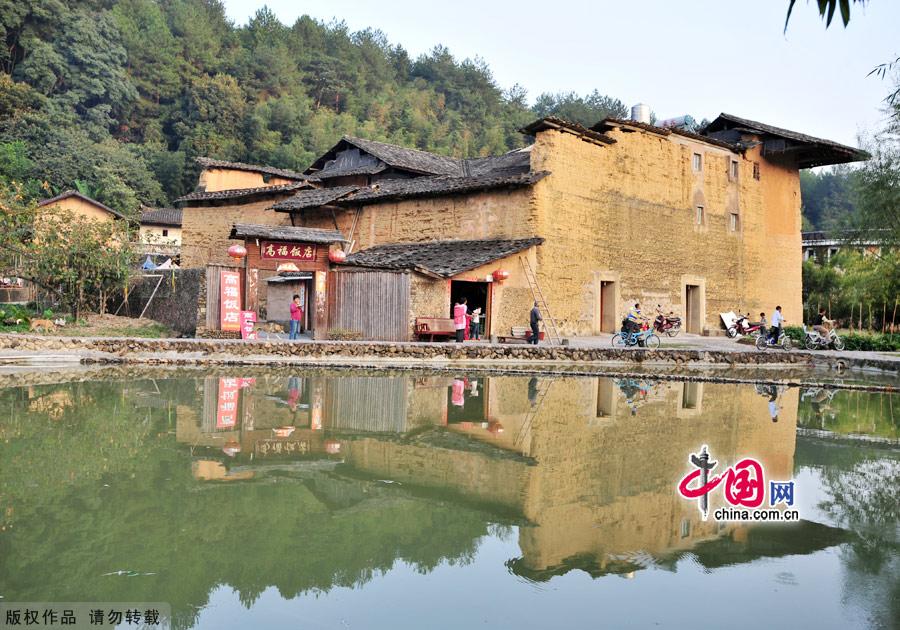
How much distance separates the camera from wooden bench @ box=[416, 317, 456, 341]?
63.4ft

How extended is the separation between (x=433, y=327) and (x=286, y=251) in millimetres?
4309

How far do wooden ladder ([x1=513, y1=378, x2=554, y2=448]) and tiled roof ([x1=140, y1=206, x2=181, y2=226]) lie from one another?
33450 mm

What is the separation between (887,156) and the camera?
83.9ft

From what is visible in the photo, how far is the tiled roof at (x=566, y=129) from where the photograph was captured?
21328mm

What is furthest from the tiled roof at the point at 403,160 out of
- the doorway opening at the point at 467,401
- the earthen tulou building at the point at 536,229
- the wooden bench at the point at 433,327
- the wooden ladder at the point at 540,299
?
the doorway opening at the point at 467,401

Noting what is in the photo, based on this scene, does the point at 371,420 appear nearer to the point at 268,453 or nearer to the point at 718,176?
the point at 268,453

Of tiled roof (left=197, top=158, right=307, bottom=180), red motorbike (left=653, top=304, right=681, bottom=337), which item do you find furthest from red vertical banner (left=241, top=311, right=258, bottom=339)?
tiled roof (left=197, top=158, right=307, bottom=180)

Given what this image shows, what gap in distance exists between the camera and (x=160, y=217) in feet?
138

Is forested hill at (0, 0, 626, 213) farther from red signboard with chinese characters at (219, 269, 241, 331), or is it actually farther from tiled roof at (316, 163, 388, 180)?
red signboard with chinese characters at (219, 269, 241, 331)

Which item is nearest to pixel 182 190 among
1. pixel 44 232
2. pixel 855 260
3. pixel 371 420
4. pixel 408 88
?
pixel 408 88

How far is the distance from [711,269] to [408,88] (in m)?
50.6

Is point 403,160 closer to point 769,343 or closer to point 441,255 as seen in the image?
point 441,255

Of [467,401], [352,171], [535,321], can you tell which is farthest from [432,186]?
[467,401]

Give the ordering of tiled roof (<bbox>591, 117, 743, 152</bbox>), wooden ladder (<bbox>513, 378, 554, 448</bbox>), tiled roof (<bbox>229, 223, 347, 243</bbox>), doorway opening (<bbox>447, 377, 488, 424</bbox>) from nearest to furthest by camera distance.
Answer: wooden ladder (<bbox>513, 378, 554, 448</bbox>), doorway opening (<bbox>447, 377, 488, 424</bbox>), tiled roof (<bbox>229, 223, 347, 243</bbox>), tiled roof (<bbox>591, 117, 743, 152</bbox>)
